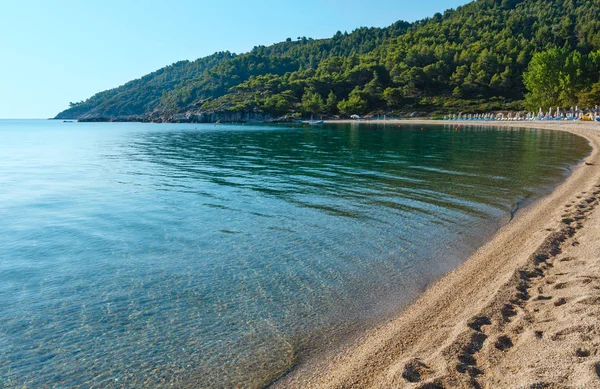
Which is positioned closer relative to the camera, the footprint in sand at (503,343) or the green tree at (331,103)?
the footprint in sand at (503,343)

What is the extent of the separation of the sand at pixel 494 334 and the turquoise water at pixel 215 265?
70 cm

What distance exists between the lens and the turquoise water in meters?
7.17

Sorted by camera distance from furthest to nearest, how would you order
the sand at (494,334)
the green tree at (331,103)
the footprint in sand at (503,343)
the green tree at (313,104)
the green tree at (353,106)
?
the green tree at (331,103) → the green tree at (313,104) → the green tree at (353,106) → the footprint in sand at (503,343) → the sand at (494,334)

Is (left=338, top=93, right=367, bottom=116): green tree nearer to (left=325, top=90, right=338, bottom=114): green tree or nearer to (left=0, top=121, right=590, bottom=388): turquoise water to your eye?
(left=325, top=90, right=338, bottom=114): green tree

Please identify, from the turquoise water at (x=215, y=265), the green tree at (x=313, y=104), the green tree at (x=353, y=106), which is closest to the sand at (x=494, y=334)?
the turquoise water at (x=215, y=265)

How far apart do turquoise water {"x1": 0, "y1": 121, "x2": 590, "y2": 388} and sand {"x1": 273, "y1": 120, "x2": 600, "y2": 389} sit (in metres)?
0.70

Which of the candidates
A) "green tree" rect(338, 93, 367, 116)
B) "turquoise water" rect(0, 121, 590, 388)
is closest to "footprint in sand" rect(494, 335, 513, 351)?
"turquoise water" rect(0, 121, 590, 388)

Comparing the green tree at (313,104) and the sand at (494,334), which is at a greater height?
the green tree at (313,104)

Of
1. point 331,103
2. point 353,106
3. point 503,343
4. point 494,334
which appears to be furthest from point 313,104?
point 503,343

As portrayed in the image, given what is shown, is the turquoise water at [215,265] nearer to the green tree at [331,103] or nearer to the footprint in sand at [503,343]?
the footprint in sand at [503,343]

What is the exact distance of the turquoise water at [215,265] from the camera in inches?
282

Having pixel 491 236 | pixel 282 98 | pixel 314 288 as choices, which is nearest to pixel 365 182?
pixel 491 236

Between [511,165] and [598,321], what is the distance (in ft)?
81.9

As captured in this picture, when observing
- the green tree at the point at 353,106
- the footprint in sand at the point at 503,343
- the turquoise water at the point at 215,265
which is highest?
the green tree at the point at 353,106
